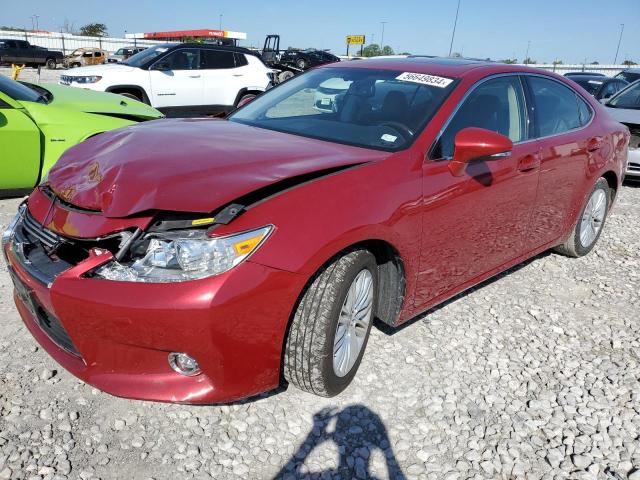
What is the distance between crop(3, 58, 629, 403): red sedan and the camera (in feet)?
6.67

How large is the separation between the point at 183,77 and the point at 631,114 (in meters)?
7.57

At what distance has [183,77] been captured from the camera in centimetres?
1023

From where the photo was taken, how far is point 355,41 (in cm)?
5550

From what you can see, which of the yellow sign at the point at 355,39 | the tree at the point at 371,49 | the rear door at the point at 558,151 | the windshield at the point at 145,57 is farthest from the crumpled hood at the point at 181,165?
the tree at the point at 371,49

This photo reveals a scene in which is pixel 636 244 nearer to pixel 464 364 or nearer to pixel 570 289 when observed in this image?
pixel 570 289

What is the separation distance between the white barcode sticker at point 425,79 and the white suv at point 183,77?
7.42 meters

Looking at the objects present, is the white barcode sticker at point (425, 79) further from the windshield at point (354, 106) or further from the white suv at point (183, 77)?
the white suv at point (183, 77)

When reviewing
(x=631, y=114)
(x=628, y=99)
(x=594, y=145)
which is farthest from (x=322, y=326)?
(x=628, y=99)

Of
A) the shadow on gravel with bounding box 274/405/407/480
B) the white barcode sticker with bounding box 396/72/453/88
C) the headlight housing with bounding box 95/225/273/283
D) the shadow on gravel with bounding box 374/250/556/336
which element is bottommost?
the shadow on gravel with bounding box 274/405/407/480

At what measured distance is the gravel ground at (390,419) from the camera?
87.0 inches

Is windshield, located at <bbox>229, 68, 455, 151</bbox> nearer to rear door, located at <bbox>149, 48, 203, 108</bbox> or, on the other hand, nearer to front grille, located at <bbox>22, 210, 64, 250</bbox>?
front grille, located at <bbox>22, 210, 64, 250</bbox>

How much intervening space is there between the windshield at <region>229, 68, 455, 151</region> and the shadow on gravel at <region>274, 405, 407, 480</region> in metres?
1.33

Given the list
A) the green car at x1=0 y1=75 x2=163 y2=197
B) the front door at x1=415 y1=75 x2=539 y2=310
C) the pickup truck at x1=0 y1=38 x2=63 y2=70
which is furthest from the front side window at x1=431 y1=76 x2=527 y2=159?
the pickup truck at x1=0 y1=38 x2=63 y2=70

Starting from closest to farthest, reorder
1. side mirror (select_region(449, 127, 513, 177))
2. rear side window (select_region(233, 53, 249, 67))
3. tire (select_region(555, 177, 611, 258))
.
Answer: side mirror (select_region(449, 127, 513, 177)) → tire (select_region(555, 177, 611, 258)) → rear side window (select_region(233, 53, 249, 67))
